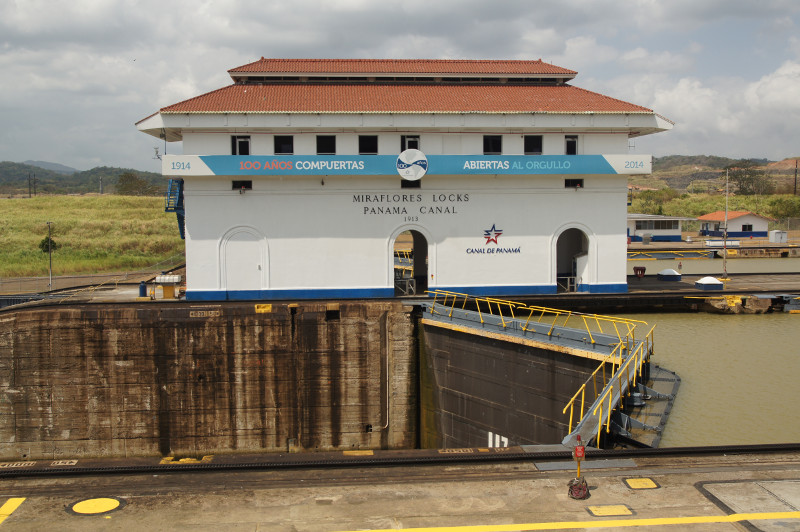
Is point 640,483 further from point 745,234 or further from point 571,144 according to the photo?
point 745,234

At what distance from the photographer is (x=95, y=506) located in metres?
9.73

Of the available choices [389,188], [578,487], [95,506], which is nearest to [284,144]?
[389,188]

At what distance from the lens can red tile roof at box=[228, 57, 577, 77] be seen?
29592mm

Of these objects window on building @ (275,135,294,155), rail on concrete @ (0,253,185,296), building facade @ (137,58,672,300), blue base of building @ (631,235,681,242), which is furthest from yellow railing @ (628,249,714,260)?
rail on concrete @ (0,253,185,296)

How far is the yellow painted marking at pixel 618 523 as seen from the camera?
8.91 m

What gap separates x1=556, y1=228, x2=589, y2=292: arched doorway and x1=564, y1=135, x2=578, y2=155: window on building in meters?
3.76

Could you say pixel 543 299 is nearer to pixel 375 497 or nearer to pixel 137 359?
pixel 137 359

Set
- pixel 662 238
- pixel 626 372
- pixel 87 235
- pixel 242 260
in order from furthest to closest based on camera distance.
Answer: pixel 662 238 < pixel 87 235 < pixel 242 260 < pixel 626 372

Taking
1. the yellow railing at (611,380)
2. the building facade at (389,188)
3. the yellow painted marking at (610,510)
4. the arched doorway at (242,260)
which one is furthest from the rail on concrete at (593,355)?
the arched doorway at (242,260)

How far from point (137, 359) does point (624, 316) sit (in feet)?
59.2

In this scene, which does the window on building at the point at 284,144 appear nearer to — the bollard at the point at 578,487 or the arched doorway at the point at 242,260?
the arched doorway at the point at 242,260

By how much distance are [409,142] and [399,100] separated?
2146 millimetres

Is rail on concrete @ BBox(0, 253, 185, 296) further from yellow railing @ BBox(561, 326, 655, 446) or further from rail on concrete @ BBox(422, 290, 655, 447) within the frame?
yellow railing @ BBox(561, 326, 655, 446)

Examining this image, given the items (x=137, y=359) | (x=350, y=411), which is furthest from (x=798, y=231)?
(x=137, y=359)
